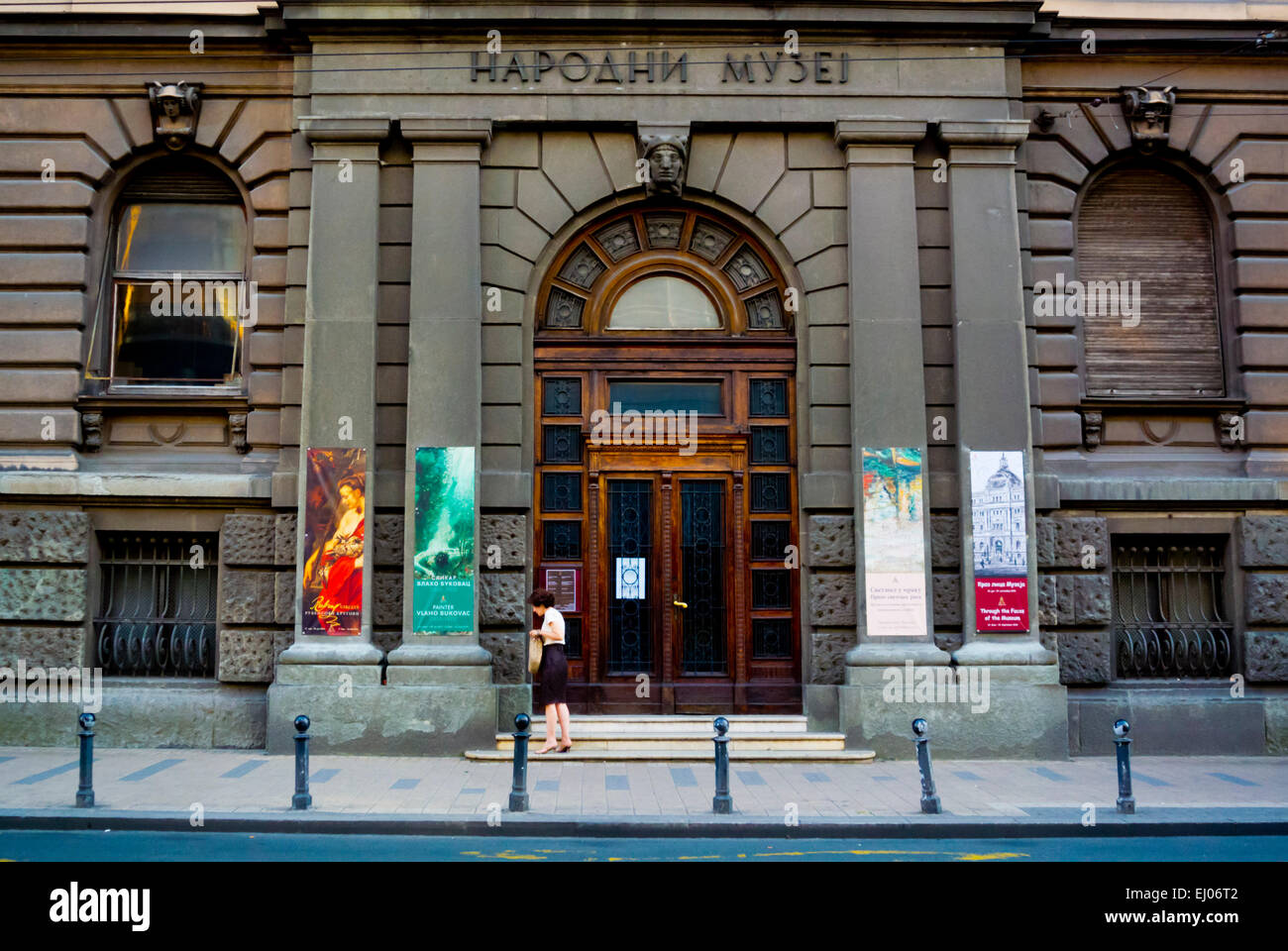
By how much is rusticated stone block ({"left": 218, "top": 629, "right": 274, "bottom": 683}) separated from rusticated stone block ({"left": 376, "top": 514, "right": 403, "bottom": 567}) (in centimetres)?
179

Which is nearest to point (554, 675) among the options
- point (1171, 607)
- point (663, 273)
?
point (663, 273)

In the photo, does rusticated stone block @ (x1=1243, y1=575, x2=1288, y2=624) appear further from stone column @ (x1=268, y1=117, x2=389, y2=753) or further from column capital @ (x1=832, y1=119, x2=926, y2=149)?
stone column @ (x1=268, y1=117, x2=389, y2=753)

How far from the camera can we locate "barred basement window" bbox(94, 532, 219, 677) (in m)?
13.8

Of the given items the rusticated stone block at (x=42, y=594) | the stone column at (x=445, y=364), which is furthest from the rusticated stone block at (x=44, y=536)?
the stone column at (x=445, y=364)

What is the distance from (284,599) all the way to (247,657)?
0.89m

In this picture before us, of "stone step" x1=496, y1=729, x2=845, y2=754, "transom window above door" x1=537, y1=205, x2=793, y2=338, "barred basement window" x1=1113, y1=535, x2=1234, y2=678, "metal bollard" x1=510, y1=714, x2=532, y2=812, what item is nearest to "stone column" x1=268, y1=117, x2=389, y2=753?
"stone step" x1=496, y1=729, x2=845, y2=754

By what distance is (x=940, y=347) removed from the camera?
13.9 meters

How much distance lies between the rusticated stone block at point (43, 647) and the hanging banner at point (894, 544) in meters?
10.3

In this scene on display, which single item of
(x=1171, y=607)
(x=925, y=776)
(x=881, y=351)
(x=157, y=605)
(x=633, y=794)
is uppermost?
(x=881, y=351)

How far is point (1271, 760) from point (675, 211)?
34.9ft

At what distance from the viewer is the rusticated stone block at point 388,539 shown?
1348 cm

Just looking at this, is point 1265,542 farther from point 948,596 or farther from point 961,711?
point 961,711

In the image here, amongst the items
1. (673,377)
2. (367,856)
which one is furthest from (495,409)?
(367,856)

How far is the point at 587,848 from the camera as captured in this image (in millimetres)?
9078
